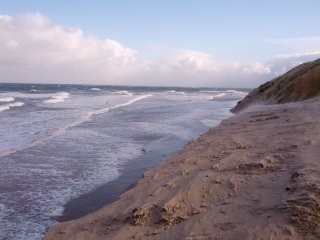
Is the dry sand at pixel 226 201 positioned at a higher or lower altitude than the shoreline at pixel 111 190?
higher

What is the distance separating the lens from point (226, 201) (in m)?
5.55

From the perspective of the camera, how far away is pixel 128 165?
11.3m

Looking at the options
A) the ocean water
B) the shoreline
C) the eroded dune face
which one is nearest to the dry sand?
the shoreline

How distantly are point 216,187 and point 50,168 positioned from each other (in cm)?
608

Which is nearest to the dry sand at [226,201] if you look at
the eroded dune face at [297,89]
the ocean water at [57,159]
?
the ocean water at [57,159]

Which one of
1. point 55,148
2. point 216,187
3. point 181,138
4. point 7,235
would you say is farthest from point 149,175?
point 181,138

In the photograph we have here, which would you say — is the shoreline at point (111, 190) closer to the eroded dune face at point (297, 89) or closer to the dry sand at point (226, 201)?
the dry sand at point (226, 201)

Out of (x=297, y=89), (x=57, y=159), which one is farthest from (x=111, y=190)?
(x=297, y=89)

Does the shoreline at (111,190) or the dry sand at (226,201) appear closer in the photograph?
the dry sand at (226,201)

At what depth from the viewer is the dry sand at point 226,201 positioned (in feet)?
15.3

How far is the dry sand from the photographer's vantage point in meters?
4.67

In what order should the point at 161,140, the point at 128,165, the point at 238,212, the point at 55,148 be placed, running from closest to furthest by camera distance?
the point at 238,212 → the point at 128,165 → the point at 55,148 → the point at 161,140

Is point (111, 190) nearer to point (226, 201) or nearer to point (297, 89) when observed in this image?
point (226, 201)

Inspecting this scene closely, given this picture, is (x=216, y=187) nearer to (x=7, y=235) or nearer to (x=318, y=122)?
(x=7, y=235)
